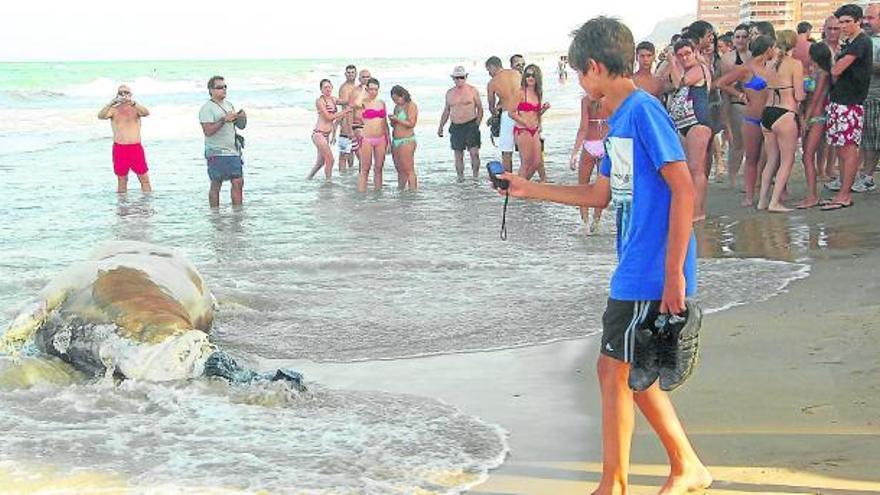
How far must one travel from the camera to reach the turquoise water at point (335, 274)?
14.7ft

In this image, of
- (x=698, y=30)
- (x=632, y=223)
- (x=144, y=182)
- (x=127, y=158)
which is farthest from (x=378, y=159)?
(x=632, y=223)

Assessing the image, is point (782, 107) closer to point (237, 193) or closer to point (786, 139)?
point (786, 139)

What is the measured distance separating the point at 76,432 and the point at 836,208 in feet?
23.9

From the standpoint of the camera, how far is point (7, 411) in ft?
15.8

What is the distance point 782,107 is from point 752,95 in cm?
54

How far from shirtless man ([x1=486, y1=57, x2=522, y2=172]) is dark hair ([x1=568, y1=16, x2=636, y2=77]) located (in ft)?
31.6

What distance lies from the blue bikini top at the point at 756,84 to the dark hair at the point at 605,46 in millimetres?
6897

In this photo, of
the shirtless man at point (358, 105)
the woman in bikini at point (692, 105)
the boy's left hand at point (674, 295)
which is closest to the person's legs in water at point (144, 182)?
the shirtless man at point (358, 105)

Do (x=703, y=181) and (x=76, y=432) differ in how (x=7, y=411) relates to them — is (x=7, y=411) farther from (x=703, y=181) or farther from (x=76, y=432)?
(x=703, y=181)

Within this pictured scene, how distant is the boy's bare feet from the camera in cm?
358

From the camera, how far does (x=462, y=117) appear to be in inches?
623

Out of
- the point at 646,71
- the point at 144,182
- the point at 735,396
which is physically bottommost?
the point at 144,182

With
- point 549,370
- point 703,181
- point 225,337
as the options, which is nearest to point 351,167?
point 703,181

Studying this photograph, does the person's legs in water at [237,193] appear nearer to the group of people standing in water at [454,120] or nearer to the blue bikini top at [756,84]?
the group of people standing in water at [454,120]
